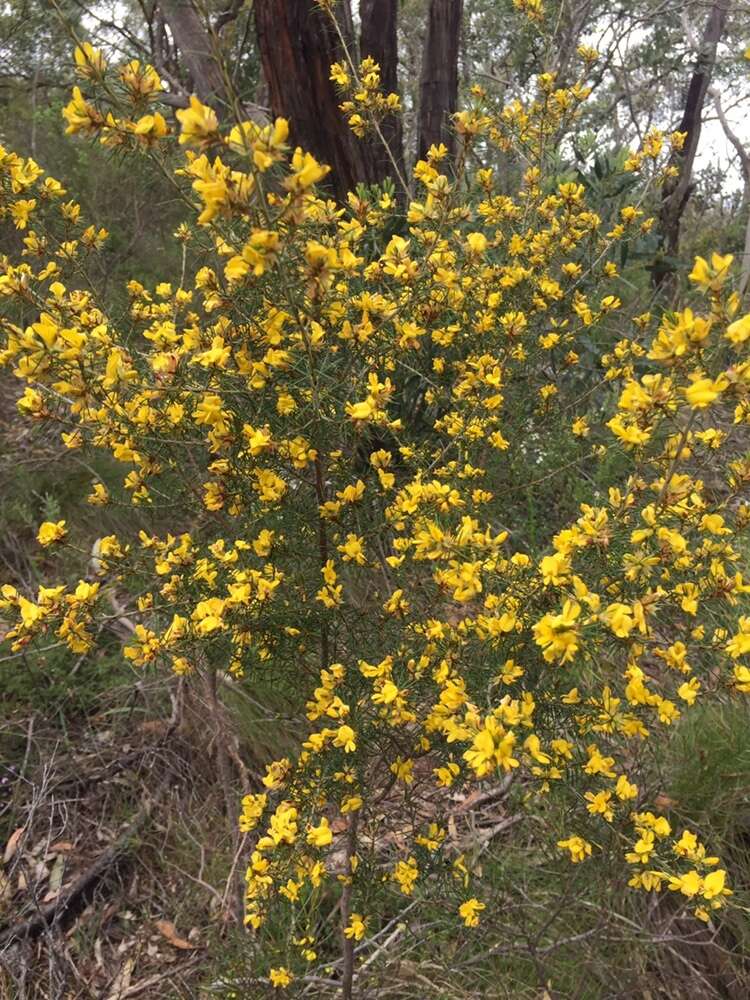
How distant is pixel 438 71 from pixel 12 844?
415 cm

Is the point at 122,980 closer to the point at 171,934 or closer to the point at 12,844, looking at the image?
the point at 171,934

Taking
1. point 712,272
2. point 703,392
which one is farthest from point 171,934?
point 712,272

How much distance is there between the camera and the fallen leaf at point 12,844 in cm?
233

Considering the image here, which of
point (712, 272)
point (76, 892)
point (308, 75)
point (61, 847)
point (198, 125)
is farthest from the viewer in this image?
point (308, 75)

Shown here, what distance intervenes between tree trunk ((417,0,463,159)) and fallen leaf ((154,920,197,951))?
3739 millimetres

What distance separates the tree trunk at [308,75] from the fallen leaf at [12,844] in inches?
117

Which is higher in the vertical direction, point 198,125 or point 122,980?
point 198,125

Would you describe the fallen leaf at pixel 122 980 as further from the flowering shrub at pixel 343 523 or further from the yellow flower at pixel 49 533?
the yellow flower at pixel 49 533

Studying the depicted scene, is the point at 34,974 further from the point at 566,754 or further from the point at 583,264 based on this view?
Answer: the point at 583,264

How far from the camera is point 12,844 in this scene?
7.77ft

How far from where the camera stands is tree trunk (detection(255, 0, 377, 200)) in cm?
298

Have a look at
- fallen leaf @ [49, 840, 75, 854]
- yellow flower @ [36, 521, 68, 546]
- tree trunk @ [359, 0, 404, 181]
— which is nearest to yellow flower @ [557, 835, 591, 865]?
yellow flower @ [36, 521, 68, 546]

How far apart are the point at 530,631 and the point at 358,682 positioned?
0.43m

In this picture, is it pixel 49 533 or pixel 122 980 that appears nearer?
pixel 49 533
